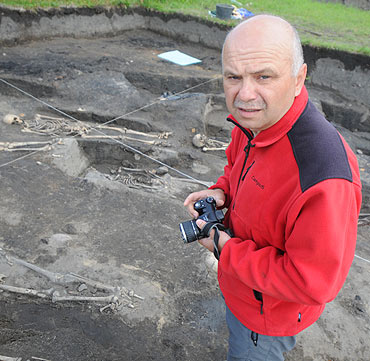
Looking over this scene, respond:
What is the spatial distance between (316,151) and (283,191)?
219mm

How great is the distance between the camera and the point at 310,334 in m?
3.26

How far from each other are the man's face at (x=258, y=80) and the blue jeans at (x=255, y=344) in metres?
1.10

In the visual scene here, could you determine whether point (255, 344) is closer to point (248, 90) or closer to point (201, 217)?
point (201, 217)

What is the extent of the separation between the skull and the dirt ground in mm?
75

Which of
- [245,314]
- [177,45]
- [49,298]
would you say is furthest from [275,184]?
[177,45]

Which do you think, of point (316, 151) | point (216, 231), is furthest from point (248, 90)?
point (216, 231)

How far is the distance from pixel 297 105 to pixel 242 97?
10.4 inches

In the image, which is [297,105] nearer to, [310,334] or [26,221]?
[310,334]

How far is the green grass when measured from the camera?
33.1 feet

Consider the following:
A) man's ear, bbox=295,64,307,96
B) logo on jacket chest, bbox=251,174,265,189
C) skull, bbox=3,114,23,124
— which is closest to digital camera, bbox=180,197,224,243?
logo on jacket chest, bbox=251,174,265,189

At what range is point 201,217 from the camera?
2.00 meters

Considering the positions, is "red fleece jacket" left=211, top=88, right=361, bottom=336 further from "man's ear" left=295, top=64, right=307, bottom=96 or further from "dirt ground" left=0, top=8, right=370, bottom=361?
"dirt ground" left=0, top=8, right=370, bottom=361

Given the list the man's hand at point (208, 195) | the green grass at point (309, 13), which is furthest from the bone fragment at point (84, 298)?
the green grass at point (309, 13)

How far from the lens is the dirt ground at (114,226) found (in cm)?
306
